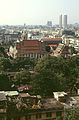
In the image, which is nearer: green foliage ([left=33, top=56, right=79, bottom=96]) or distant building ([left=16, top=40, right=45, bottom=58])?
green foliage ([left=33, top=56, right=79, bottom=96])

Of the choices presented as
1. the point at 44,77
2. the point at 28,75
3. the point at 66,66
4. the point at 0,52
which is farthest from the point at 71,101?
the point at 0,52

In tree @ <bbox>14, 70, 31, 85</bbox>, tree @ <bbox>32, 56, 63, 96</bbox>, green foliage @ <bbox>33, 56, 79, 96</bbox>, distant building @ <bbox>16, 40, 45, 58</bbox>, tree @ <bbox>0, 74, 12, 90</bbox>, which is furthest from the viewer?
distant building @ <bbox>16, 40, 45, 58</bbox>

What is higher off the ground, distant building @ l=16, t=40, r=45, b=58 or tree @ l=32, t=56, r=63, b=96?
tree @ l=32, t=56, r=63, b=96

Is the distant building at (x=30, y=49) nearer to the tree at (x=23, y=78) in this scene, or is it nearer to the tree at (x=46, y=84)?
the tree at (x=23, y=78)

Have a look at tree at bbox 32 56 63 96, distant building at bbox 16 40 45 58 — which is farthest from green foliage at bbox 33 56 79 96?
distant building at bbox 16 40 45 58

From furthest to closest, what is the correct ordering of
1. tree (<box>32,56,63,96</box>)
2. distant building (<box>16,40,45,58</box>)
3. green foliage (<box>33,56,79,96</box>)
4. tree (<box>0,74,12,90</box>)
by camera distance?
1. distant building (<box>16,40,45,58</box>)
2. tree (<box>0,74,12,90</box>)
3. green foliage (<box>33,56,79,96</box>)
4. tree (<box>32,56,63,96</box>)

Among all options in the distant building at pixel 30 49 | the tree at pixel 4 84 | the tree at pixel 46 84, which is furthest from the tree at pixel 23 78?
the distant building at pixel 30 49

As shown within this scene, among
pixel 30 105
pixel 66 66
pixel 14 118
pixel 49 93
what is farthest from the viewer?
pixel 66 66

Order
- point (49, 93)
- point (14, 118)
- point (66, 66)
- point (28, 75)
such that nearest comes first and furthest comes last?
point (14, 118), point (49, 93), point (28, 75), point (66, 66)

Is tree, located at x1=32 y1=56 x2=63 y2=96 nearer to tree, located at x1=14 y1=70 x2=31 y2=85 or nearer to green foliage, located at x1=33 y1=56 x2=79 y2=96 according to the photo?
green foliage, located at x1=33 y1=56 x2=79 y2=96

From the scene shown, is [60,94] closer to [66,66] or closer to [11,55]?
[66,66]

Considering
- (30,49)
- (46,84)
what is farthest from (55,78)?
(30,49)
